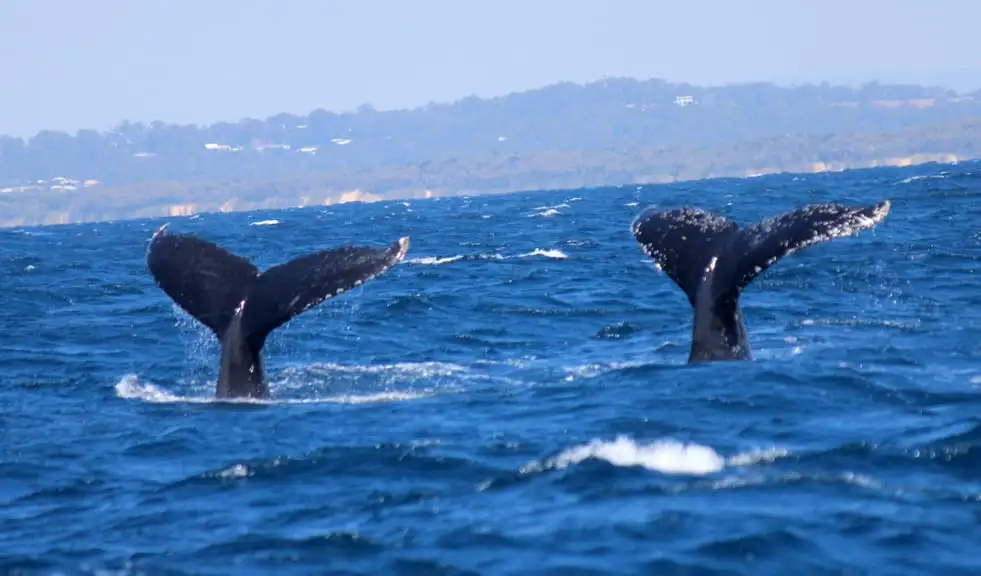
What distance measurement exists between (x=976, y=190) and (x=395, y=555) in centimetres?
3769

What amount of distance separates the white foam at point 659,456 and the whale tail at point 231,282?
106 inches

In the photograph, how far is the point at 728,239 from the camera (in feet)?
42.2

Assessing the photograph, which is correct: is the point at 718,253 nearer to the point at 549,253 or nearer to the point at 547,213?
the point at 549,253

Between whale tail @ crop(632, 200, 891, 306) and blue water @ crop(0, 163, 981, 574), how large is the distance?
3.26 ft

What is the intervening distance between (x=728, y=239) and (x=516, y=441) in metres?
2.74

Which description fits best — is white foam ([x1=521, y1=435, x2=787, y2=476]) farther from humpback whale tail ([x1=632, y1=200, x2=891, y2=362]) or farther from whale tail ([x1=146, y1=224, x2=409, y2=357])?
whale tail ([x1=146, y1=224, x2=409, y2=357])

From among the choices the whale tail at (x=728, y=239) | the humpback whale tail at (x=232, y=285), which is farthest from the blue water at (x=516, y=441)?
the whale tail at (x=728, y=239)

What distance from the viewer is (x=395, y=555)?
879cm

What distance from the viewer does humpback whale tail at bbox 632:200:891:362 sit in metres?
12.0

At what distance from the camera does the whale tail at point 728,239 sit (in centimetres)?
1170

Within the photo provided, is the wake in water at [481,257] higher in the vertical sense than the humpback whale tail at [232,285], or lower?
lower

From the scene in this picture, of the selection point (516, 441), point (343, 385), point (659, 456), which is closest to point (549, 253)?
point (343, 385)

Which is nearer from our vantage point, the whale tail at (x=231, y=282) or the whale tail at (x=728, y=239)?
the whale tail at (x=728, y=239)

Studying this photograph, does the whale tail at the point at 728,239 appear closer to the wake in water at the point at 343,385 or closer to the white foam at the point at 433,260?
the wake in water at the point at 343,385
